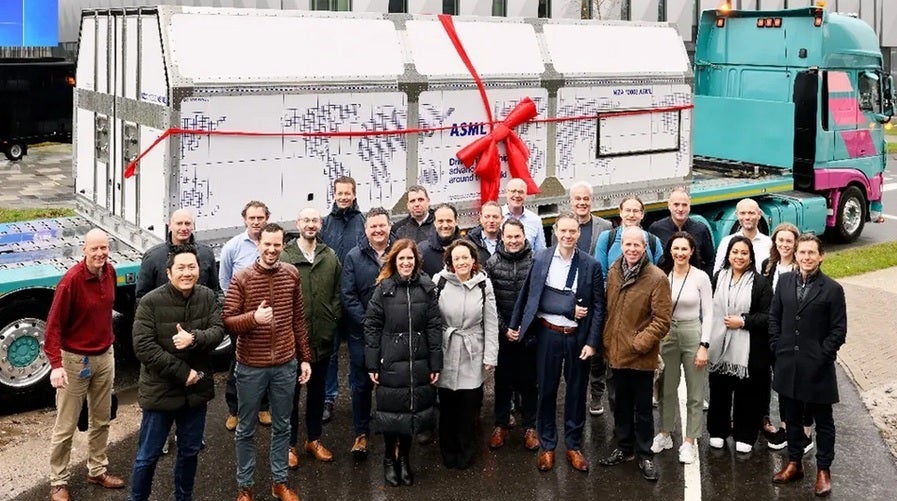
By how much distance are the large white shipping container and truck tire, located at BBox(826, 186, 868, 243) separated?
5.46 meters

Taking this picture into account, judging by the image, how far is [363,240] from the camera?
7.67 metres

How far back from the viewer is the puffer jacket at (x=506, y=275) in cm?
748

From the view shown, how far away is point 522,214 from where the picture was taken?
879 cm

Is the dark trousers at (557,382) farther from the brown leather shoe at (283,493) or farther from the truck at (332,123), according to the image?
the truck at (332,123)

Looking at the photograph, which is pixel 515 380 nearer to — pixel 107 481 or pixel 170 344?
pixel 170 344

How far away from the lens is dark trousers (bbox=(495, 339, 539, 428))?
766cm

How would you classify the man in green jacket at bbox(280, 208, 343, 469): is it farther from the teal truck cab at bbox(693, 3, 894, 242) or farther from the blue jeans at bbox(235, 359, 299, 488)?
the teal truck cab at bbox(693, 3, 894, 242)

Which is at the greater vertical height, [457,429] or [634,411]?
[634,411]

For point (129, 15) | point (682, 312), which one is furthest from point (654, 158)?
point (129, 15)

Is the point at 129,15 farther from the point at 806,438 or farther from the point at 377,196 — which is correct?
the point at 806,438

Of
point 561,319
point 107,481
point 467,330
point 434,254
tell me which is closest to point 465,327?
point 467,330

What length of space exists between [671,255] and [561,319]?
0.96 metres

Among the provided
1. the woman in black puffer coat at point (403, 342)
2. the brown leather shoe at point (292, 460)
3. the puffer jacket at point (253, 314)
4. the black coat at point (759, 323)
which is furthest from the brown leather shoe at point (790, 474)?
the puffer jacket at point (253, 314)

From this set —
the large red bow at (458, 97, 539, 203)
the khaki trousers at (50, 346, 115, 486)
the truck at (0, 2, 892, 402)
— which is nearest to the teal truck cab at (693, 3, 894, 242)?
the truck at (0, 2, 892, 402)
